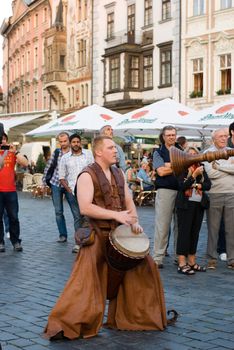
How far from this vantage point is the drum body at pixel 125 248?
5590 millimetres

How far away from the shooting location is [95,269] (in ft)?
18.6

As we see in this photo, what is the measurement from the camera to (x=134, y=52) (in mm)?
38500

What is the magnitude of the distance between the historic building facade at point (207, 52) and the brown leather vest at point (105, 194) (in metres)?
26.6

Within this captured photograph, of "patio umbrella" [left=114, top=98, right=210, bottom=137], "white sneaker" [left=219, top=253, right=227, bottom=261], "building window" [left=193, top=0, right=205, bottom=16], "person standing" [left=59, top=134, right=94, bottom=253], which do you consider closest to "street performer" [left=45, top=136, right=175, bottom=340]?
"white sneaker" [left=219, top=253, right=227, bottom=261]

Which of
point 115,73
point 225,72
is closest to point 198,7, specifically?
point 225,72

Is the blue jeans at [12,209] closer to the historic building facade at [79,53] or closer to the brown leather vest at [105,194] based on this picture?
Answer: the brown leather vest at [105,194]

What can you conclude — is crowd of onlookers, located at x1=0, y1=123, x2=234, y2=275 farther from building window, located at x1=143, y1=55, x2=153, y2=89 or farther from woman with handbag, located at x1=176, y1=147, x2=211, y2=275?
building window, located at x1=143, y1=55, x2=153, y2=89

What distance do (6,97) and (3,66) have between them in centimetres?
517

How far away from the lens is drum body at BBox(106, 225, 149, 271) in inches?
220

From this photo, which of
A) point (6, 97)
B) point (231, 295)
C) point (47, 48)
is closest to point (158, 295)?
point (231, 295)

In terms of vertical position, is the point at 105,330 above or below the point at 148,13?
below

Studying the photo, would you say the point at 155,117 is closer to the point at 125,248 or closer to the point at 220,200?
the point at 220,200

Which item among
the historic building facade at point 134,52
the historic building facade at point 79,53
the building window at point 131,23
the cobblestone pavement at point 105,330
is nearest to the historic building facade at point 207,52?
the historic building facade at point 134,52

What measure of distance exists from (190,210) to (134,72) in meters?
30.8
